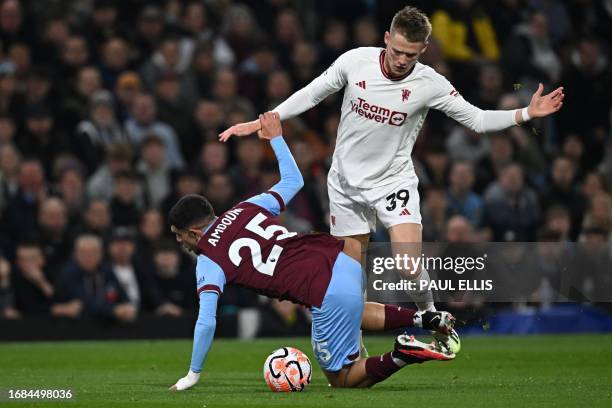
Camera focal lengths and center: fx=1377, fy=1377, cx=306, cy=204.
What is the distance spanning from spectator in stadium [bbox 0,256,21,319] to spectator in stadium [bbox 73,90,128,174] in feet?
6.94

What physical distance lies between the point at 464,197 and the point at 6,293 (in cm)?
658

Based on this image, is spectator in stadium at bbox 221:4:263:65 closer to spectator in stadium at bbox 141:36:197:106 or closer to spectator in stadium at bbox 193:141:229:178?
spectator in stadium at bbox 141:36:197:106

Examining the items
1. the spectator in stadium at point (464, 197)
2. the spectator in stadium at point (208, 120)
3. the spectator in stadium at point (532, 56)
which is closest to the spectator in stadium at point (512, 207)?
the spectator in stadium at point (464, 197)

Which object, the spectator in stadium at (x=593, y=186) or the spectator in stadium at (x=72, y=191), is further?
the spectator in stadium at (x=593, y=186)

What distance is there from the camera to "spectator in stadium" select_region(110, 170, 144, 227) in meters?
17.9

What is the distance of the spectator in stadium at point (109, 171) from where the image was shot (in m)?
17.9

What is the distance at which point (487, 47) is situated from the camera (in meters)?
22.6

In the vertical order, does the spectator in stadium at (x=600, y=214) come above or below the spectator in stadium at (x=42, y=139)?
below

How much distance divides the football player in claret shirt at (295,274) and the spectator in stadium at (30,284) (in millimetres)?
7022

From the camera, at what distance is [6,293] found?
Answer: 54.9 ft

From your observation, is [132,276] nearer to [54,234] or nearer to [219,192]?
[54,234]

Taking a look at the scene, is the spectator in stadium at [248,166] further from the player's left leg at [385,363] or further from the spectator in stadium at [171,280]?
the player's left leg at [385,363]

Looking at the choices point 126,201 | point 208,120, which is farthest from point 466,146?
point 126,201

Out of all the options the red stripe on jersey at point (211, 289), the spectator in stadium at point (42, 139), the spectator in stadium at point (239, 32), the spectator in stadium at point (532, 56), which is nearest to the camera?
the red stripe on jersey at point (211, 289)
